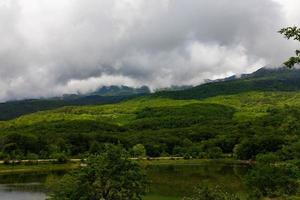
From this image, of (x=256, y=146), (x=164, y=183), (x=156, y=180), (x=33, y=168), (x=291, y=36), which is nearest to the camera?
(x=291, y=36)

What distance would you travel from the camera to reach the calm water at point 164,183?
287 feet

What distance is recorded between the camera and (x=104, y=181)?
5159 cm

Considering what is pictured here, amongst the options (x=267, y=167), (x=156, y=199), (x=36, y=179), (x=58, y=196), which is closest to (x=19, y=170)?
(x=36, y=179)

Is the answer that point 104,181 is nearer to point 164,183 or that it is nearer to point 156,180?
point 164,183

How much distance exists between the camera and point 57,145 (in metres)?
181

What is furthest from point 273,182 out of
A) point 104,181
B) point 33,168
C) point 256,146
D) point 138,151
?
point 138,151

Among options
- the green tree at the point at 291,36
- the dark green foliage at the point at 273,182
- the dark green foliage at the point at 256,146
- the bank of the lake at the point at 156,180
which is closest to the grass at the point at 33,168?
the bank of the lake at the point at 156,180

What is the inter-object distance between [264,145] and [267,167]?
99013 millimetres

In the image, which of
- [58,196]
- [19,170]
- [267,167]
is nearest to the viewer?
[58,196]

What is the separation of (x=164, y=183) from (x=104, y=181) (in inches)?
2097

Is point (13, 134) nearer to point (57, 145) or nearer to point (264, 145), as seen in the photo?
point (57, 145)

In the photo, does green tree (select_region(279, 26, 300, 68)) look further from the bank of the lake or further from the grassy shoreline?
the grassy shoreline

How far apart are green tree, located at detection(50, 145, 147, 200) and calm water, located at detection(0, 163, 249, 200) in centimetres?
2369

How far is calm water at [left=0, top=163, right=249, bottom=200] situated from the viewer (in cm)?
8746
